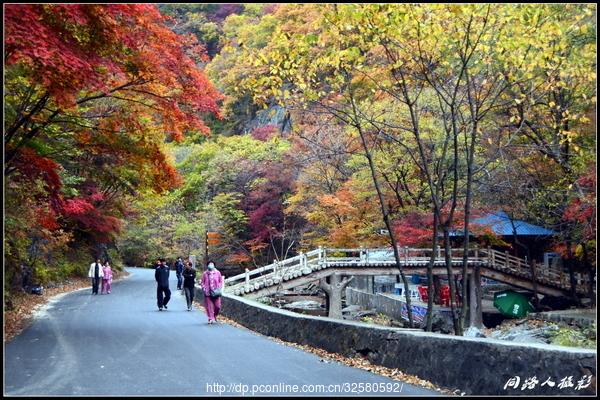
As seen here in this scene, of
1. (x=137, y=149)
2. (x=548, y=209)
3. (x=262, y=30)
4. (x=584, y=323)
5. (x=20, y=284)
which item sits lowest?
(x=584, y=323)

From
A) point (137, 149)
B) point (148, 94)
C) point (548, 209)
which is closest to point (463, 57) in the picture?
point (148, 94)

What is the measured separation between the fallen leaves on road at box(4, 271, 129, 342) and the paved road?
0.38 meters

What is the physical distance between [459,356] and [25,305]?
59.7 ft

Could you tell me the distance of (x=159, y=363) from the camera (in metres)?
9.69

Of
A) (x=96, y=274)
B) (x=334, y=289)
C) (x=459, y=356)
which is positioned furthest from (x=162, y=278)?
(x=334, y=289)

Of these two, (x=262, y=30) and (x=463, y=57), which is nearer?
(x=463, y=57)

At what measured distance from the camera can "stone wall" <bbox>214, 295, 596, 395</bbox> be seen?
6.61 meters

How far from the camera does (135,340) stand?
12.6 meters

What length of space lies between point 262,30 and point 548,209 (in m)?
26.4

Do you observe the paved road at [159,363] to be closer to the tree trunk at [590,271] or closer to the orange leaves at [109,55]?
the orange leaves at [109,55]

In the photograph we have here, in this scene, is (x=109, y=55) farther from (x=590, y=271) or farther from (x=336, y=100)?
(x=590, y=271)

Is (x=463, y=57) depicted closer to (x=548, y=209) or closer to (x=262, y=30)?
(x=548, y=209)

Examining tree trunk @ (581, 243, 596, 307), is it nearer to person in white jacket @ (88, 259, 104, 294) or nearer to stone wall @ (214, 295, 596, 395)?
stone wall @ (214, 295, 596, 395)

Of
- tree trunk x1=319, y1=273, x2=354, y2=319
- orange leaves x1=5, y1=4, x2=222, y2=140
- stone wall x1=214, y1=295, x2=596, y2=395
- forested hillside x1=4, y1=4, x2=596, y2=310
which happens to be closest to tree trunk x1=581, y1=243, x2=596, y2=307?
forested hillside x1=4, y1=4, x2=596, y2=310
